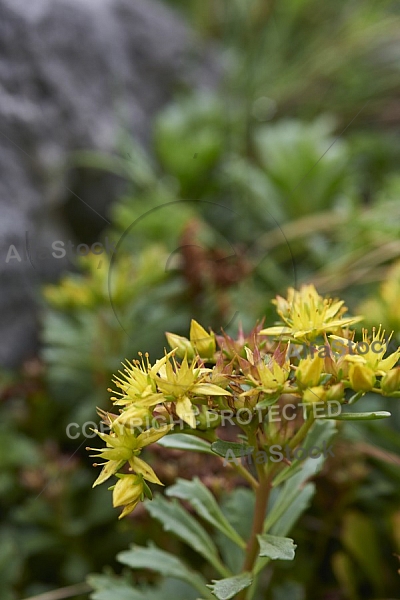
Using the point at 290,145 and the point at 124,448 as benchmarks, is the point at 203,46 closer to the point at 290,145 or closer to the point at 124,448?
the point at 290,145

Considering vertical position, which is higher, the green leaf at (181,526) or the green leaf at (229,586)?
the green leaf at (181,526)

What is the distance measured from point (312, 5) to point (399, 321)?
5.99 ft

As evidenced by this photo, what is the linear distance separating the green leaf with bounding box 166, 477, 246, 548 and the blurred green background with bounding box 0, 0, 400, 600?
0.10 metres

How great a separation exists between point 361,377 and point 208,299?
60 centimetres

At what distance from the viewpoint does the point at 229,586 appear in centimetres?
49

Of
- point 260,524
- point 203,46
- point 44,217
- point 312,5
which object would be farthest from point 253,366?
point 312,5

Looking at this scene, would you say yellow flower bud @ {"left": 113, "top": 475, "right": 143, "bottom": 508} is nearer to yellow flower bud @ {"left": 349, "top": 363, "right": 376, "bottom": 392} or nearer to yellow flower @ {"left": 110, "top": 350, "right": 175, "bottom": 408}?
yellow flower @ {"left": 110, "top": 350, "right": 175, "bottom": 408}

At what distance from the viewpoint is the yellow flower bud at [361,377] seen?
438mm

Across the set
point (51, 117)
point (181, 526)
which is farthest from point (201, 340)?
point (51, 117)

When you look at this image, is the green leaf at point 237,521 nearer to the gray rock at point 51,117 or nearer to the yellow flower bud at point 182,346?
the yellow flower bud at point 182,346

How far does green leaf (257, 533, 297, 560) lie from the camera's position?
1.53 ft

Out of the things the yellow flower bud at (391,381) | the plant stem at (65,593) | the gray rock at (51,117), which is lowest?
the plant stem at (65,593)

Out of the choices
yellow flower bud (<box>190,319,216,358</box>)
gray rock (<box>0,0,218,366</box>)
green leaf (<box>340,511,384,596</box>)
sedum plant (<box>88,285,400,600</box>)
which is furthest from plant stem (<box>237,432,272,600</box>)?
gray rock (<box>0,0,218,366</box>)

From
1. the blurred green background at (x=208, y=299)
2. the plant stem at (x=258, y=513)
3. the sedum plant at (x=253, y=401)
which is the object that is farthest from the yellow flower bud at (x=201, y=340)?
the blurred green background at (x=208, y=299)
